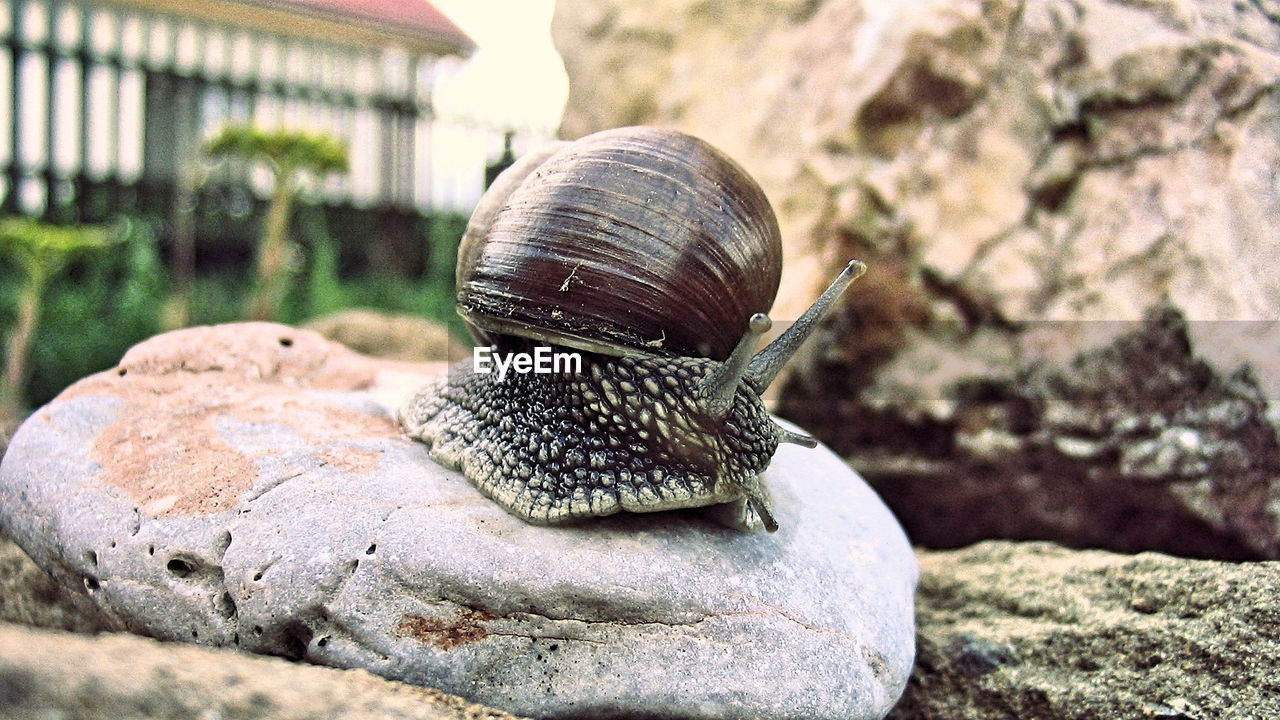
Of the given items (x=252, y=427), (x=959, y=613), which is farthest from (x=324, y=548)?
(x=959, y=613)

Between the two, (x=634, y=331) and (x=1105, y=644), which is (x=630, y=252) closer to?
(x=634, y=331)

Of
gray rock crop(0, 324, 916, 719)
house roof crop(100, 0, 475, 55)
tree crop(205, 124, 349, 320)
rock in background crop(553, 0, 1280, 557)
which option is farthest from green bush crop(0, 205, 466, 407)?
rock in background crop(553, 0, 1280, 557)

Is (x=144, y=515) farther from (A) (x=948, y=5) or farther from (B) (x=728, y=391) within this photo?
(A) (x=948, y=5)

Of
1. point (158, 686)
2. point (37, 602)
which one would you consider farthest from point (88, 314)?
point (158, 686)

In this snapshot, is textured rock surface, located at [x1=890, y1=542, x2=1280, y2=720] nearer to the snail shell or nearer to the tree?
the snail shell

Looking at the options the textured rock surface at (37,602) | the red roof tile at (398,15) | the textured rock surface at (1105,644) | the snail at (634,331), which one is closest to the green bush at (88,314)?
the red roof tile at (398,15)

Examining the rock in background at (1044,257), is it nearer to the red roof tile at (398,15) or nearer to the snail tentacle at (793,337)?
the snail tentacle at (793,337)

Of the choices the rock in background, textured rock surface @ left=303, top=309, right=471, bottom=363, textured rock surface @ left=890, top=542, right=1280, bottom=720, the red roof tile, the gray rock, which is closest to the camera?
the gray rock
